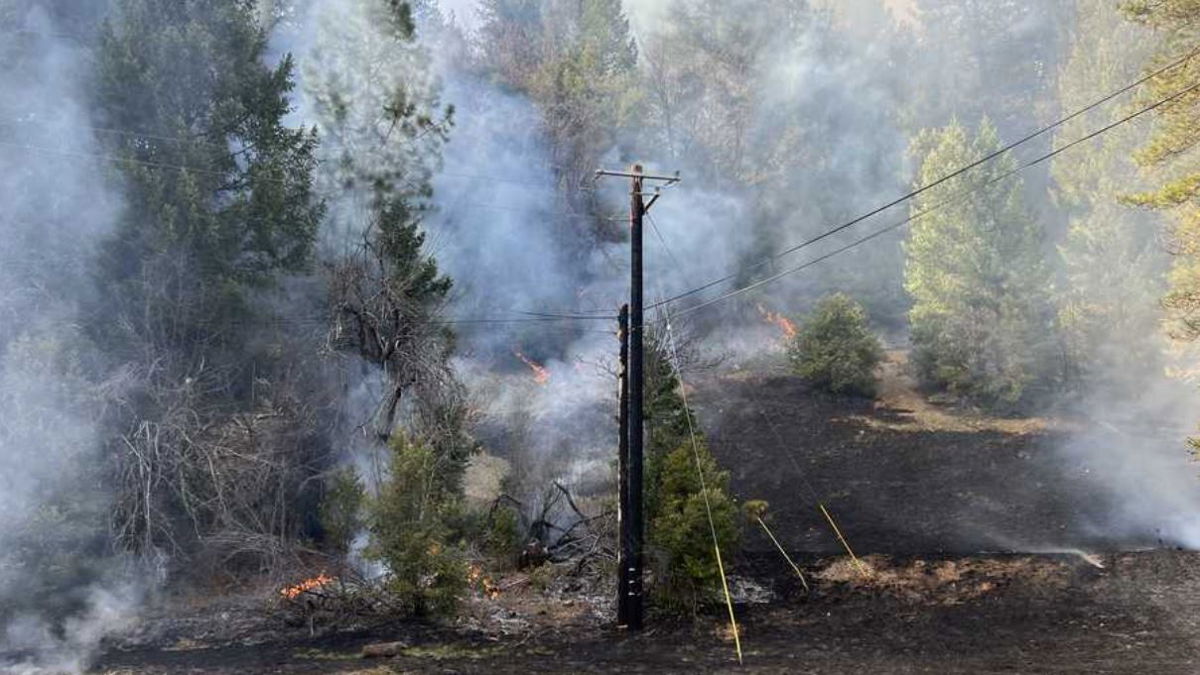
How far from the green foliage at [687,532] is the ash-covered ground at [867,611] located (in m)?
0.49

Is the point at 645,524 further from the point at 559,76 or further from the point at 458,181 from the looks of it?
the point at 559,76

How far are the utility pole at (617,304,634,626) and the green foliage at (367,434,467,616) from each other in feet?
7.06

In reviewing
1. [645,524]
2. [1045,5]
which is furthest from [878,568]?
[1045,5]

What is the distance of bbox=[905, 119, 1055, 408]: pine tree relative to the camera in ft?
82.5

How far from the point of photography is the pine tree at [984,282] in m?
25.2

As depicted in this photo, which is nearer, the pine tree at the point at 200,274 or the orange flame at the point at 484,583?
the pine tree at the point at 200,274

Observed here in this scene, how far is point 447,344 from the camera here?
17.5 metres

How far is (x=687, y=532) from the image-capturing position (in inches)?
506

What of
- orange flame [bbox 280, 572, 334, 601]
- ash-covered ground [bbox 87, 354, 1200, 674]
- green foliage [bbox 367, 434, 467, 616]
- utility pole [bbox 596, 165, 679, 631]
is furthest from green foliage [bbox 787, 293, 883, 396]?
orange flame [bbox 280, 572, 334, 601]

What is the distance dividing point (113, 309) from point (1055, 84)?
40.6m

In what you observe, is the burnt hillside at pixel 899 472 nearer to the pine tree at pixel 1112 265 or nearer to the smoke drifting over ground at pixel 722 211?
the smoke drifting over ground at pixel 722 211

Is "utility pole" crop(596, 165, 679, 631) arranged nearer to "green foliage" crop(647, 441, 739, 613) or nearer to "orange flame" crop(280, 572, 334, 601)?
"green foliage" crop(647, 441, 739, 613)

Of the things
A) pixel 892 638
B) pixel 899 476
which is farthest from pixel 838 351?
pixel 892 638

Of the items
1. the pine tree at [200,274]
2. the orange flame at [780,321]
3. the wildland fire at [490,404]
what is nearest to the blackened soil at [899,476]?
the wildland fire at [490,404]
